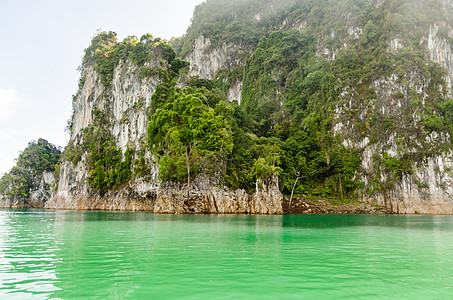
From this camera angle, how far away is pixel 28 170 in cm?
6856

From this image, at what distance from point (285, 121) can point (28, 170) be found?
58.6 m

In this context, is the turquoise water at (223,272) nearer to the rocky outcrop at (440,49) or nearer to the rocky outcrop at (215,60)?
the rocky outcrop at (440,49)

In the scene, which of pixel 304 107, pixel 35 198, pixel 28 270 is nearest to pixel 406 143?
pixel 304 107

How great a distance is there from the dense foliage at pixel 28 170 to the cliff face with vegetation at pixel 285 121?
520 inches

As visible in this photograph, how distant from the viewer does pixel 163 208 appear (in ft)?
112

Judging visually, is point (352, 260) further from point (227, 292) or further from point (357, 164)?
point (357, 164)

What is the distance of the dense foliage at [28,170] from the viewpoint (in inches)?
2598

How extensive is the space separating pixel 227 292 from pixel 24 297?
2859mm

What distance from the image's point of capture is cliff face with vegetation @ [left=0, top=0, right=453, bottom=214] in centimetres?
3591

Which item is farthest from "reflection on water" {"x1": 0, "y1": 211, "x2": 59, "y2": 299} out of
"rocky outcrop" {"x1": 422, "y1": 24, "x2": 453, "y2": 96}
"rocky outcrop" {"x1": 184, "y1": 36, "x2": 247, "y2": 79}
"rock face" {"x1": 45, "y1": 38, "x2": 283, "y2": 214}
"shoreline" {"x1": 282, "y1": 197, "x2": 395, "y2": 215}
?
"rocky outcrop" {"x1": 184, "y1": 36, "x2": 247, "y2": 79}

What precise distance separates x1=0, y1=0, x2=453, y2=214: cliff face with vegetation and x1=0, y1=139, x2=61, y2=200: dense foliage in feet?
43.4

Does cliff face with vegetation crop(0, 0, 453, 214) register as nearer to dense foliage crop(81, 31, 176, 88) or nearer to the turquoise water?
dense foliage crop(81, 31, 176, 88)

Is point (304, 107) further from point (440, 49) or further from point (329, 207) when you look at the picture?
point (440, 49)

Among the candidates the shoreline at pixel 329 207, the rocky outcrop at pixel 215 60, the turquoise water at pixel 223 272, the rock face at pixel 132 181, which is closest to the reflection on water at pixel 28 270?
the turquoise water at pixel 223 272
